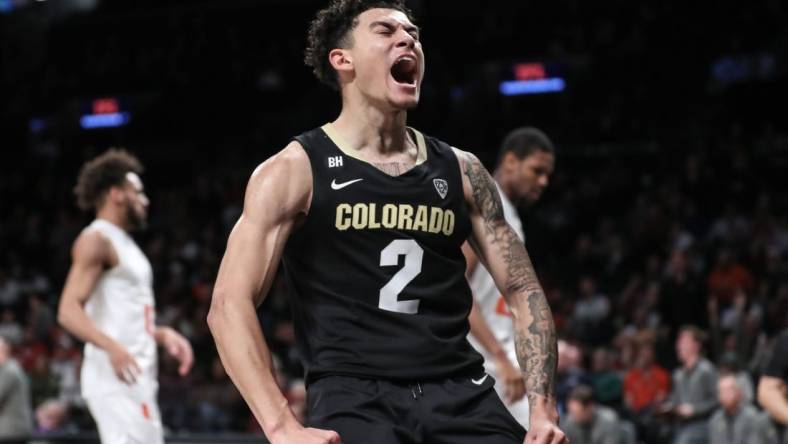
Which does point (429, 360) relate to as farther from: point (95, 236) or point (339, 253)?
point (95, 236)

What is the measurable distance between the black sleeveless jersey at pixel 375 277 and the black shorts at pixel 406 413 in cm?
4

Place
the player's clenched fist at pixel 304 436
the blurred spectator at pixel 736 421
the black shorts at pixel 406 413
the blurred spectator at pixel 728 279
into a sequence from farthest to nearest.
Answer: the blurred spectator at pixel 728 279 < the blurred spectator at pixel 736 421 < the black shorts at pixel 406 413 < the player's clenched fist at pixel 304 436

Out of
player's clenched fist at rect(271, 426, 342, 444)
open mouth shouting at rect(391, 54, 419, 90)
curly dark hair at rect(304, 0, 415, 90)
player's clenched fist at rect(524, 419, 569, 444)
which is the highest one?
curly dark hair at rect(304, 0, 415, 90)

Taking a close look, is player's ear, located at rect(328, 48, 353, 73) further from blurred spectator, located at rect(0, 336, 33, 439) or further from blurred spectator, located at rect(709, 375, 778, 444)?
blurred spectator, located at rect(0, 336, 33, 439)

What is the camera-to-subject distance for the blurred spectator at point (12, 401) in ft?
30.9

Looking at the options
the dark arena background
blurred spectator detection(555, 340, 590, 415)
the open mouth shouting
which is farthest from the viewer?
the dark arena background

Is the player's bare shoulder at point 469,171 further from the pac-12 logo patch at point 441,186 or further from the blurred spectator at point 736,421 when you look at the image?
the blurred spectator at point 736,421

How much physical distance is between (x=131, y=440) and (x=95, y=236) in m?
1.04

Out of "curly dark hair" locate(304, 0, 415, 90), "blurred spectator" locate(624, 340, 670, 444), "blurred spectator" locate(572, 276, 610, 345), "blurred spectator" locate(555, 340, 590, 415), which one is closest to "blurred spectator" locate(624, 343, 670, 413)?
"blurred spectator" locate(624, 340, 670, 444)

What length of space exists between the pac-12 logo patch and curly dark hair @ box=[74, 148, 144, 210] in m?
3.12

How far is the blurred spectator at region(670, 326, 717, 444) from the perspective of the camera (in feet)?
31.1

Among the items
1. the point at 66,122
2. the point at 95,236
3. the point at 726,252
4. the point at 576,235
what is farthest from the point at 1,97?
the point at 95,236

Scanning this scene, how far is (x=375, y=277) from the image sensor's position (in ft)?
10.6

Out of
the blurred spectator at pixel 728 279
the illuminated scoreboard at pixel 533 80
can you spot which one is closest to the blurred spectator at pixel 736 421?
the blurred spectator at pixel 728 279
